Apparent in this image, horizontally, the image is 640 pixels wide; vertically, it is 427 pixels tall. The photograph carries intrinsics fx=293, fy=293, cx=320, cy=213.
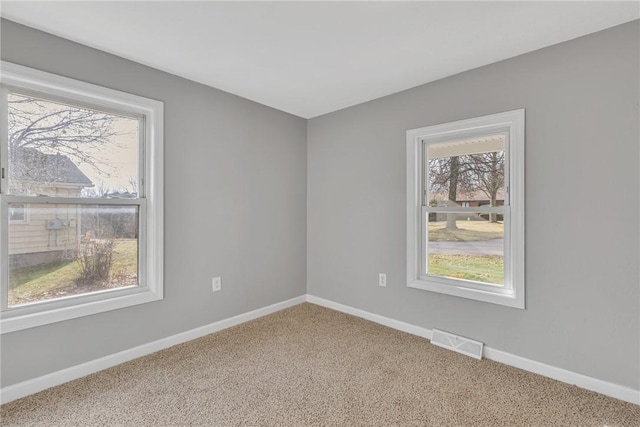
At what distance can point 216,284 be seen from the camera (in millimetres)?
2729

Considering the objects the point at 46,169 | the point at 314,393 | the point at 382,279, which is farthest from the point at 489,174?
the point at 46,169

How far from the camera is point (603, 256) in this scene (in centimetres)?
181

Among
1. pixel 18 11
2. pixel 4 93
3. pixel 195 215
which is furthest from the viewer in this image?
pixel 195 215

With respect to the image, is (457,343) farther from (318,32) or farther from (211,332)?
(318,32)

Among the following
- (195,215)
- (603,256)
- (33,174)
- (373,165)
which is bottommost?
(603,256)

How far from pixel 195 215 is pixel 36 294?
1126 millimetres

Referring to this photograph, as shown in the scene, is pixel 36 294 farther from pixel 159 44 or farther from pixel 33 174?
pixel 159 44

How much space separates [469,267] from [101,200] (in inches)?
115

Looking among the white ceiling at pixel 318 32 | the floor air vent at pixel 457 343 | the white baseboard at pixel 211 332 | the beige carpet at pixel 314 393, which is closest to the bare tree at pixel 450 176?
the white ceiling at pixel 318 32

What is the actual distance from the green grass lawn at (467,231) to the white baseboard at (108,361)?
75.6 inches

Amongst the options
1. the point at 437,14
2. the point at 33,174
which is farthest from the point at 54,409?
the point at 437,14

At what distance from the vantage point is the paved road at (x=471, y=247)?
2316mm

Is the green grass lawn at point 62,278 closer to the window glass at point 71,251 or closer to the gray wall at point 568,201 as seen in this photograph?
the window glass at point 71,251

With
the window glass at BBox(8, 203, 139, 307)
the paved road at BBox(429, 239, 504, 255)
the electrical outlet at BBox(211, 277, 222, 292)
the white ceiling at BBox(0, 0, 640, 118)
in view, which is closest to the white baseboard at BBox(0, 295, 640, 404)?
the electrical outlet at BBox(211, 277, 222, 292)
